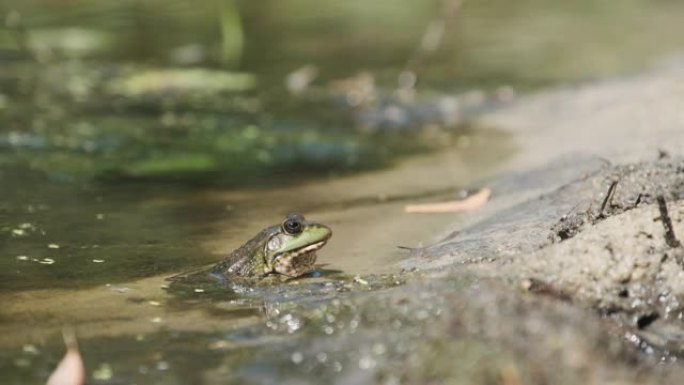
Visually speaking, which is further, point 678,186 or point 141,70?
point 141,70

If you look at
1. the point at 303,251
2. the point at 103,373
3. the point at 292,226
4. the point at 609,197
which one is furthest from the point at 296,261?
the point at 103,373

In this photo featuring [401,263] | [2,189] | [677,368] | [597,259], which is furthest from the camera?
[2,189]

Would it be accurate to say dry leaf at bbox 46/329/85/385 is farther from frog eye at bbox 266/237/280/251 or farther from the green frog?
frog eye at bbox 266/237/280/251

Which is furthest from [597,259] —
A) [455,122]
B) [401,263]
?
[455,122]

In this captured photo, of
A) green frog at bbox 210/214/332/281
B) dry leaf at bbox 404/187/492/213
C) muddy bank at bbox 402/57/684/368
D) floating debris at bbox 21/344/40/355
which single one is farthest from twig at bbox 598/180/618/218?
floating debris at bbox 21/344/40/355

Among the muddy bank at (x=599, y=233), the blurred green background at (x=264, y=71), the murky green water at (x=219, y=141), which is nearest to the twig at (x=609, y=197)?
the muddy bank at (x=599, y=233)

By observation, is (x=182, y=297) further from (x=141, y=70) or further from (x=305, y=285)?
(x=141, y=70)

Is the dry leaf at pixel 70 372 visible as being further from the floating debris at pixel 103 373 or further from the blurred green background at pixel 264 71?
the blurred green background at pixel 264 71
